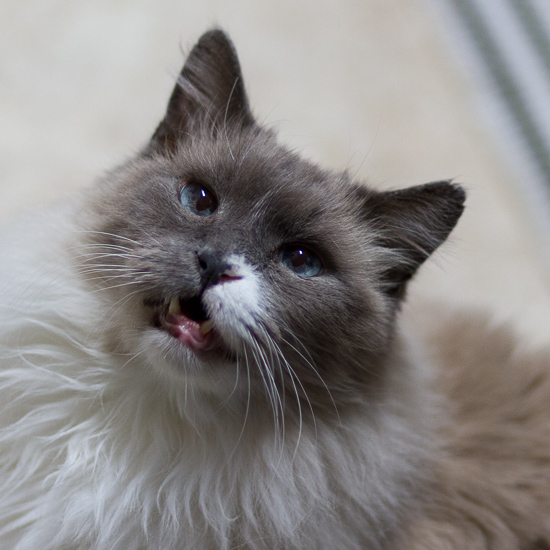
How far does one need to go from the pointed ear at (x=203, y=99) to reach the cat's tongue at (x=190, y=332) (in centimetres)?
45

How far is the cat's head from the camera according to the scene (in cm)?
111

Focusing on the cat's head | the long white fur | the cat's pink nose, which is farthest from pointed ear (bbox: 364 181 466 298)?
the cat's pink nose

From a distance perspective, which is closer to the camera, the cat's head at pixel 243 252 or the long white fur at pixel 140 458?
the cat's head at pixel 243 252

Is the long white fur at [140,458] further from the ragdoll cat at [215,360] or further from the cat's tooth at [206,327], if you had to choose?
the cat's tooth at [206,327]

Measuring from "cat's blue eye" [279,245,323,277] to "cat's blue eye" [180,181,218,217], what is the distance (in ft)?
0.56

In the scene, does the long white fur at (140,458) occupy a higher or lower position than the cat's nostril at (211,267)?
lower

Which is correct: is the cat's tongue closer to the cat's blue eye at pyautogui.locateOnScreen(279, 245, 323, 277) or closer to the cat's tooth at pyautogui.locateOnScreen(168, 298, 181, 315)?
the cat's tooth at pyautogui.locateOnScreen(168, 298, 181, 315)

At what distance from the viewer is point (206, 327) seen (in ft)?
3.65

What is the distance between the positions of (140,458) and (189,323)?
1.14ft

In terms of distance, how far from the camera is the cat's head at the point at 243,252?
111 cm

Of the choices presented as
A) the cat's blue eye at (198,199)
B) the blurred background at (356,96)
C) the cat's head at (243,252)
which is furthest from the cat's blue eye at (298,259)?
the blurred background at (356,96)

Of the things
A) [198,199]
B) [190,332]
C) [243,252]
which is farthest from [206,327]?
[198,199]

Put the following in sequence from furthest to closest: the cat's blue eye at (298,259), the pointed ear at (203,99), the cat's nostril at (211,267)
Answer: the pointed ear at (203,99), the cat's blue eye at (298,259), the cat's nostril at (211,267)

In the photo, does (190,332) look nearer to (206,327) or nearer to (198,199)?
(206,327)
